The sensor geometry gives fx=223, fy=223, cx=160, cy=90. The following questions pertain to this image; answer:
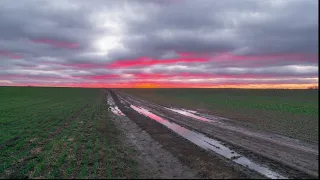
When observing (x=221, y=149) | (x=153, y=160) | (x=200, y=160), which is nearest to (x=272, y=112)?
(x=221, y=149)

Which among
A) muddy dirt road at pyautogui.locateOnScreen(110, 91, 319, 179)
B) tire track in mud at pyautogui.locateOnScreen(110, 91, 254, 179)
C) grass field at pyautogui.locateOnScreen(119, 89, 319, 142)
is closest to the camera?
tire track in mud at pyautogui.locateOnScreen(110, 91, 254, 179)

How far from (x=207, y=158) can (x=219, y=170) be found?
1.63 m

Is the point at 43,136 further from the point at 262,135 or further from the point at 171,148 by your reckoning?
the point at 262,135

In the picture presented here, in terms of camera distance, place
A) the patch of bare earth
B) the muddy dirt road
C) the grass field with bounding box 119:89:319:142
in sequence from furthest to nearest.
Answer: the grass field with bounding box 119:89:319:142 → the muddy dirt road → the patch of bare earth

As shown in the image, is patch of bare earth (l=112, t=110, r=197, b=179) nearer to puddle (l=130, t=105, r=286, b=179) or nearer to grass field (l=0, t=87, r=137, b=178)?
grass field (l=0, t=87, r=137, b=178)

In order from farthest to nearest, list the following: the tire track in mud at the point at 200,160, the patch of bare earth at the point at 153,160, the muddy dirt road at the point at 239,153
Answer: the muddy dirt road at the point at 239,153
the patch of bare earth at the point at 153,160
the tire track in mud at the point at 200,160

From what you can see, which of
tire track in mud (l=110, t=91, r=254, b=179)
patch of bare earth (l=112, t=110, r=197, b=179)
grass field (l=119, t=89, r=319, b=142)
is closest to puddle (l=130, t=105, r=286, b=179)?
tire track in mud (l=110, t=91, r=254, b=179)

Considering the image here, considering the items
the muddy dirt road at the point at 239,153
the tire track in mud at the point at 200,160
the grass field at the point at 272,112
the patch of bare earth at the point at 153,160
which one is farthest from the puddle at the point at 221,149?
the grass field at the point at 272,112

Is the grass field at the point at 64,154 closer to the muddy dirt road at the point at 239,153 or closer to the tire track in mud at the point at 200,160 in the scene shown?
the tire track in mud at the point at 200,160

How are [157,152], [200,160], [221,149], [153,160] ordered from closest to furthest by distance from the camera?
[200,160] < [153,160] < [157,152] < [221,149]

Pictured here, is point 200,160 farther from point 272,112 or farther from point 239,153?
point 272,112

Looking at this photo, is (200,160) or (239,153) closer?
(200,160)

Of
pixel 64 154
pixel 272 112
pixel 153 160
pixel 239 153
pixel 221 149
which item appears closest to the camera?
pixel 153 160

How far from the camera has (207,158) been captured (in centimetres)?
1133
